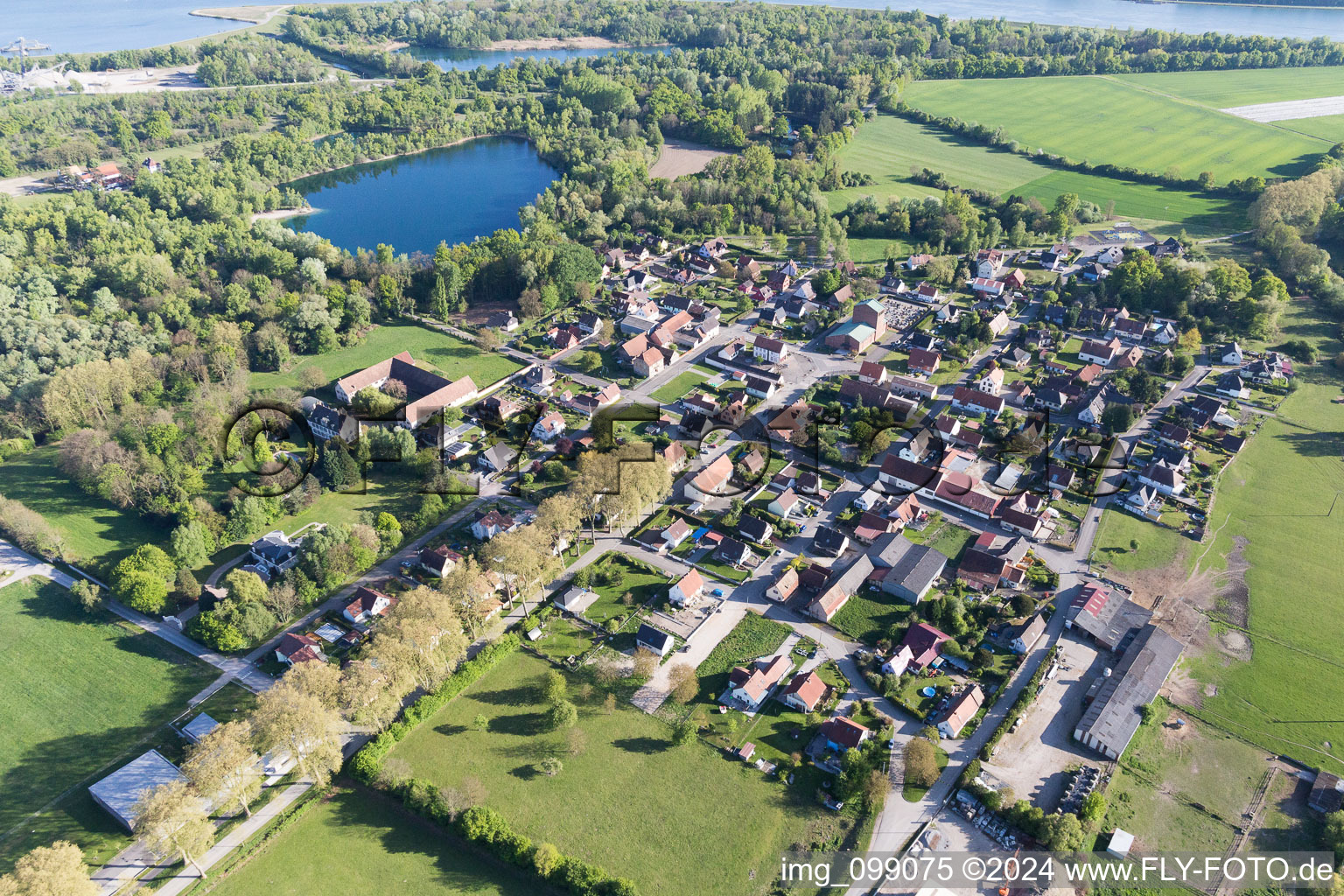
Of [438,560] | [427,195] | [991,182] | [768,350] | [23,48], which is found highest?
[23,48]

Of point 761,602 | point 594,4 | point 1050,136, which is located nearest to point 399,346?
point 761,602

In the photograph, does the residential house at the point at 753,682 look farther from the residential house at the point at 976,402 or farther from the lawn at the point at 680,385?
the residential house at the point at 976,402

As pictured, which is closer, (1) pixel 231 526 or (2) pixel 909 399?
(1) pixel 231 526

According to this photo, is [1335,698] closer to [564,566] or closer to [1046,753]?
[1046,753]

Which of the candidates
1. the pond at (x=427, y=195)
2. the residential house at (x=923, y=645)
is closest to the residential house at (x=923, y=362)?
the residential house at (x=923, y=645)

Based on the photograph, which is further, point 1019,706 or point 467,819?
point 1019,706

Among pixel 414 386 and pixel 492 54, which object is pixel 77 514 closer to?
pixel 414 386

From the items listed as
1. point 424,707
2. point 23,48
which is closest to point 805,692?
point 424,707
